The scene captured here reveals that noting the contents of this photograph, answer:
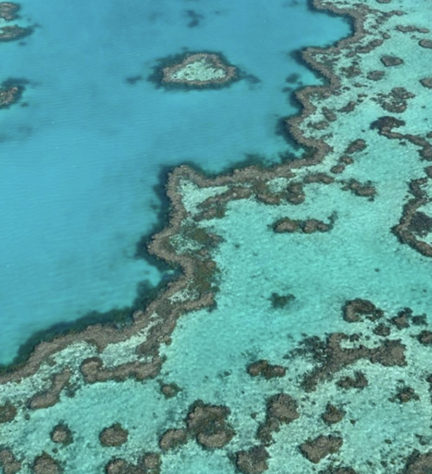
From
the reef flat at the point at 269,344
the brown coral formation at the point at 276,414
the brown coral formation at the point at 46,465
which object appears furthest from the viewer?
the brown coral formation at the point at 276,414

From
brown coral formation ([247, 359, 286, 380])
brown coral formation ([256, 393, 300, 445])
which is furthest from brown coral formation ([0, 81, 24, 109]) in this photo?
brown coral formation ([256, 393, 300, 445])

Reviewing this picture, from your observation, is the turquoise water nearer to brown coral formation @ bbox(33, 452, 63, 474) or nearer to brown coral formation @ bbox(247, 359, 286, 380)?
brown coral formation @ bbox(33, 452, 63, 474)

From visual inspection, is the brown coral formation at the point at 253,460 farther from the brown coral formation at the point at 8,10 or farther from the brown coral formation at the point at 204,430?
the brown coral formation at the point at 8,10

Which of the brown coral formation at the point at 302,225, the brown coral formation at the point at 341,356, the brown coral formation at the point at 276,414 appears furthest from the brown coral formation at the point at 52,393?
the brown coral formation at the point at 302,225

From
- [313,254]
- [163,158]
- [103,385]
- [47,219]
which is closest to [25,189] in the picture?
[47,219]

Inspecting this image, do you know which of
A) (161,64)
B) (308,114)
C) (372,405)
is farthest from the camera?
(161,64)

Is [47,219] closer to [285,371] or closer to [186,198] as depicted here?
[186,198]

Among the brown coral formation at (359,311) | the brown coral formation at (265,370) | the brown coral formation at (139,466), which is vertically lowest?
the brown coral formation at (139,466)
